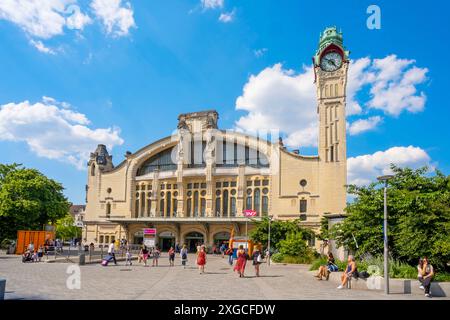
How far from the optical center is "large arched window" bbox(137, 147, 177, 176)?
59.4 metres

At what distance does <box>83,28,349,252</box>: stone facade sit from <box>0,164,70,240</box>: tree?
46.4ft

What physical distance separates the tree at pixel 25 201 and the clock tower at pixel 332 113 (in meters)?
31.7

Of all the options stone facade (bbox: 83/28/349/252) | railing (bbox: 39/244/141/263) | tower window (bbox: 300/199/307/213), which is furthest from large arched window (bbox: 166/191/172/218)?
tower window (bbox: 300/199/307/213)

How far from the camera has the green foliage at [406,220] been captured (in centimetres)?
1714

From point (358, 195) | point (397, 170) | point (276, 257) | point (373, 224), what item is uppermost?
point (397, 170)

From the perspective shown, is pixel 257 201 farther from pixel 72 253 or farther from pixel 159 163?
pixel 72 253

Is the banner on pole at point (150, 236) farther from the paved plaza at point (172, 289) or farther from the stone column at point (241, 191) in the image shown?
the paved plaza at point (172, 289)

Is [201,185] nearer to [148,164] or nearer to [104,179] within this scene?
[148,164]

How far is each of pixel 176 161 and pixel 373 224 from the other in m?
40.5

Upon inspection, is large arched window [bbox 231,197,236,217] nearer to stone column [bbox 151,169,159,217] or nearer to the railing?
stone column [bbox 151,169,159,217]

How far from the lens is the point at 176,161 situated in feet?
192

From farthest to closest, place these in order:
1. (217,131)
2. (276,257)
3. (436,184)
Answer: (217,131), (276,257), (436,184)
